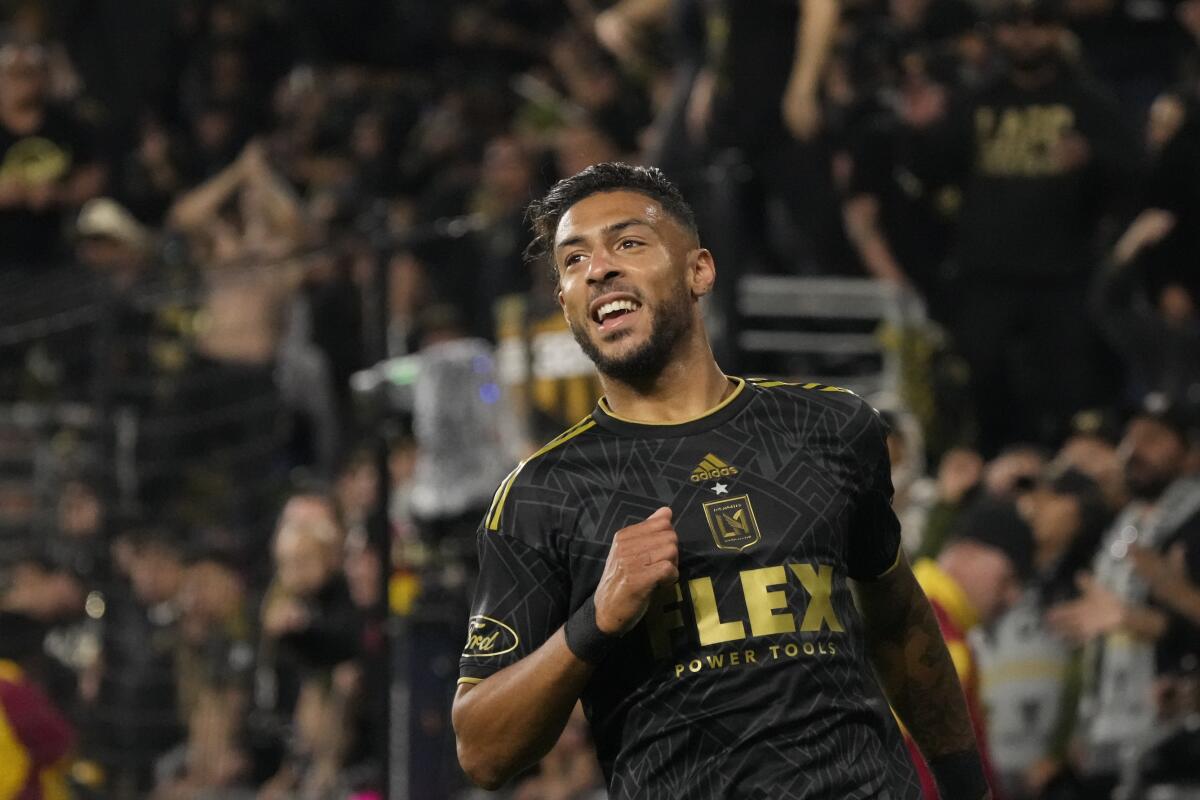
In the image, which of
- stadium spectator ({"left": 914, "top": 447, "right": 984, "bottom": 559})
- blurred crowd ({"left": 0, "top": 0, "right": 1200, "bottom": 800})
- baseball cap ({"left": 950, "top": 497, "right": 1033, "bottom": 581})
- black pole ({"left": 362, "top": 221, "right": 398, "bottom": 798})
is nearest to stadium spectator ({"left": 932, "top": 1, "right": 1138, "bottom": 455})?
blurred crowd ({"left": 0, "top": 0, "right": 1200, "bottom": 800})

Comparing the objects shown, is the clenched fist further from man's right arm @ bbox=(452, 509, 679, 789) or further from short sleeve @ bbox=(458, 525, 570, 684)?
short sleeve @ bbox=(458, 525, 570, 684)

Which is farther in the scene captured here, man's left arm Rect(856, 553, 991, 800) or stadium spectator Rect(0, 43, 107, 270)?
stadium spectator Rect(0, 43, 107, 270)

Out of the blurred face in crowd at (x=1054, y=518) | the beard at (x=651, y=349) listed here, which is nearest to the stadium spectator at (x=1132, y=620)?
the blurred face in crowd at (x=1054, y=518)

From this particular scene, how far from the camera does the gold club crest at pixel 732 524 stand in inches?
140

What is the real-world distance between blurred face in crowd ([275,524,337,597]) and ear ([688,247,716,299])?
4902mm

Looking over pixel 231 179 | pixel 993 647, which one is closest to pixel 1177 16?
pixel 993 647

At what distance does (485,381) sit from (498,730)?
211 inches

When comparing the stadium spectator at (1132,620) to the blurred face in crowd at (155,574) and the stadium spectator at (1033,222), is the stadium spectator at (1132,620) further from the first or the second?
the blurred face in crowd at (155,574)

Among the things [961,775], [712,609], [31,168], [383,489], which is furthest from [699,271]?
[31,168]

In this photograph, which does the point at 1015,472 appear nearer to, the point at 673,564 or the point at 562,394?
the point at 562,394

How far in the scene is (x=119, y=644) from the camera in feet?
30.7

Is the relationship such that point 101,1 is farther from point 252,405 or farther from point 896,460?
point 896,460

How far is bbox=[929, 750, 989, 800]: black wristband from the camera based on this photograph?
13.1 ft

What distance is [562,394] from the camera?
8.25 m
